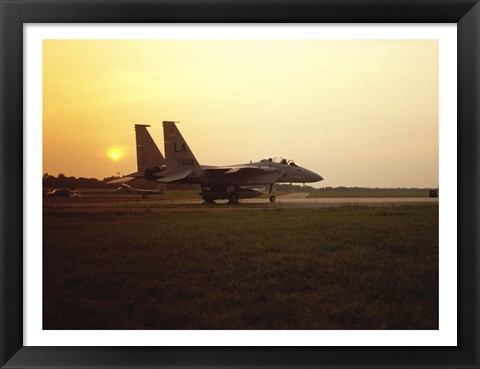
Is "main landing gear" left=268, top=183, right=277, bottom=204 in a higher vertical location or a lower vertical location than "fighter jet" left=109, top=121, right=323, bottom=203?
lower

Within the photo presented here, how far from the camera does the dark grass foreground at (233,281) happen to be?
369 centimetres

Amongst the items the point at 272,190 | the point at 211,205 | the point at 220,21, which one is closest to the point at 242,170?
the point at 272,190

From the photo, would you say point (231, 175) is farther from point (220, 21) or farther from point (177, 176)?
point (220, 21)

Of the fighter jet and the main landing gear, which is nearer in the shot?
the fighter jet

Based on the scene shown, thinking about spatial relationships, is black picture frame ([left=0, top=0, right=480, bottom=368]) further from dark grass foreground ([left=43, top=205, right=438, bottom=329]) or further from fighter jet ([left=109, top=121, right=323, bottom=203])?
fighter jet ([left=109, top=121, right=323, bottom=203])

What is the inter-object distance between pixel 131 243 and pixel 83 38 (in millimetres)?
2553

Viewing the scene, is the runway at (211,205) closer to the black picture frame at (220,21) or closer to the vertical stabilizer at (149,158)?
the black picture frame at (220,21)

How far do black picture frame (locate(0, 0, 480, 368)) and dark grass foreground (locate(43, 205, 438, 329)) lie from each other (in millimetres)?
280

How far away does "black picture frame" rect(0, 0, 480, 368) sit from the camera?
3346 mm

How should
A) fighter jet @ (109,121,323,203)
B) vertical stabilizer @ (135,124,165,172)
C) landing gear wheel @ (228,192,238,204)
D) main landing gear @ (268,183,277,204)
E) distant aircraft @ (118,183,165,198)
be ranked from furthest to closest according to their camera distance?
landing gear wheel @ (228,192,238,204)
main landing gear @ (268,183,277,204)
fighter jet @ (109,121,323,203)
distant aircraft @ (118,183,165,198)
vertical stabilizer @ (135,124,165,172)

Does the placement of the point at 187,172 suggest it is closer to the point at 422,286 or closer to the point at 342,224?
the point at 342,224

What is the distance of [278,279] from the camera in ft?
14.1

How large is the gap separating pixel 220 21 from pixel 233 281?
2348 mm

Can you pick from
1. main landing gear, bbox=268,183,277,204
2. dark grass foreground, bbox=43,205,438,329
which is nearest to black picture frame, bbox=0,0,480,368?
dark grass foreground, bbox=43,205,438,329
